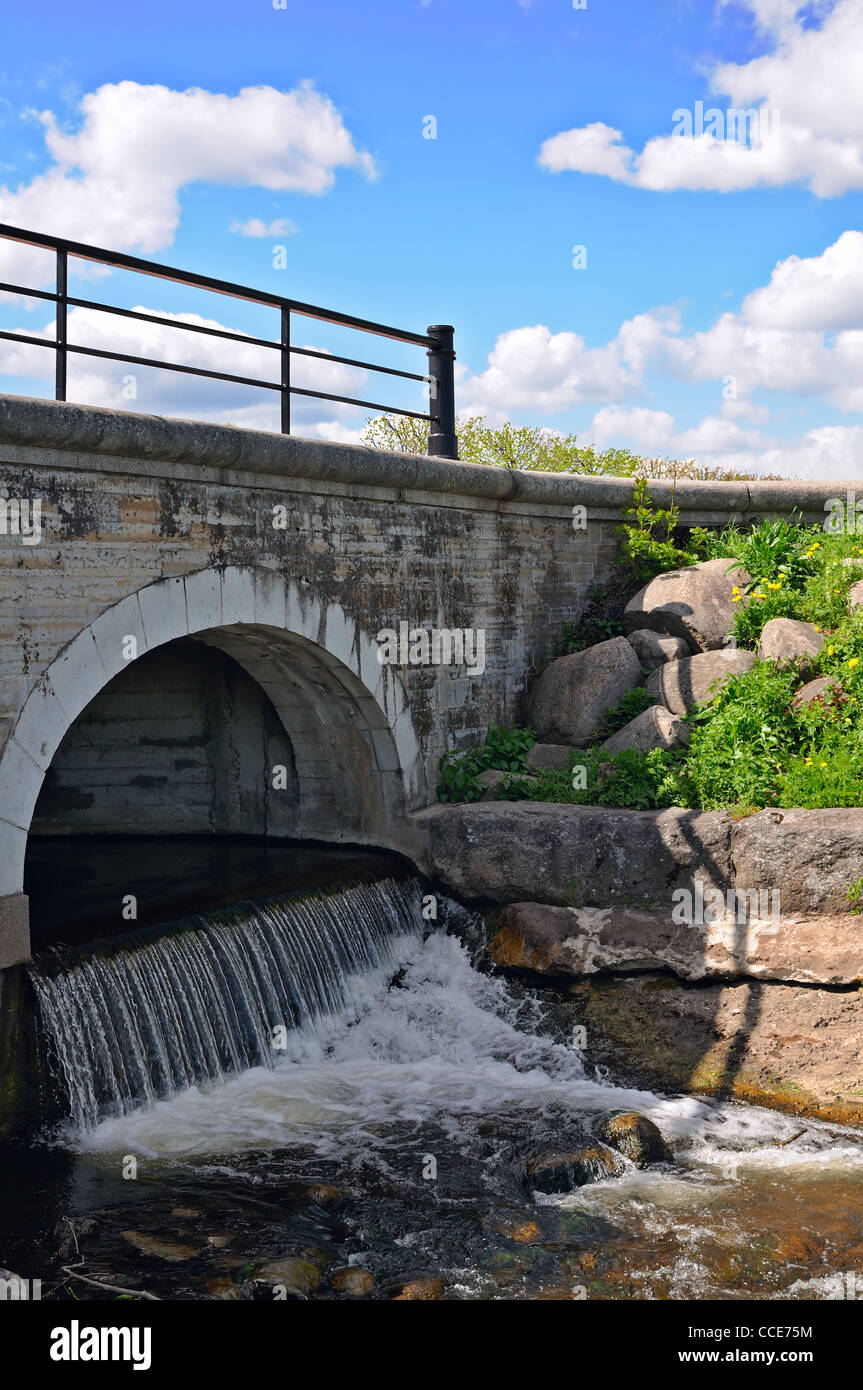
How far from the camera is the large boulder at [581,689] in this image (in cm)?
1071

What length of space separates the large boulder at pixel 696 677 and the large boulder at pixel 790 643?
8.9 inches

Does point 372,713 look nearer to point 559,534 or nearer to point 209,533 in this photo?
point 209,533

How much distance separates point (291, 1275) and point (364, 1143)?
148cm

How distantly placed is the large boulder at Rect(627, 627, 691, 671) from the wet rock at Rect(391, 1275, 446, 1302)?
6802 mm

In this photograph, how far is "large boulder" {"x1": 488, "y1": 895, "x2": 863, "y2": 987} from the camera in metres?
7.78

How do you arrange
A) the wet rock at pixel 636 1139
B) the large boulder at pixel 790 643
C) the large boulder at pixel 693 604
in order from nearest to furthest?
the wet rock at pixel 636 1139
the large boulder at pixel 790 643
the large boulder at pixel 693 604

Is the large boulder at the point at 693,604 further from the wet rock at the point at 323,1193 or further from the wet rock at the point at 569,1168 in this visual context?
the wet rock at the point at 323,1193

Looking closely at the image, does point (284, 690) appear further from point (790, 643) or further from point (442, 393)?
point (790, 643)

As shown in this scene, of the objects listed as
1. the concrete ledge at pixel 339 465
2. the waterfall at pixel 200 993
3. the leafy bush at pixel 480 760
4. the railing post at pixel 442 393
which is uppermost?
the railing post at pixel 442 393

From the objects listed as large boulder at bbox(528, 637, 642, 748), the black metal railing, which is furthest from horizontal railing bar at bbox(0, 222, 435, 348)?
large boulder at bbox(528, 637, 642, 748)

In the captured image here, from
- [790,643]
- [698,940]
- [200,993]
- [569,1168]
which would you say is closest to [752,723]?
[790,643]

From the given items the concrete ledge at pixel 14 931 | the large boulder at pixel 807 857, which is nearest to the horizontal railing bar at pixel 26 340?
the concrete ledge at pixel 14 931
